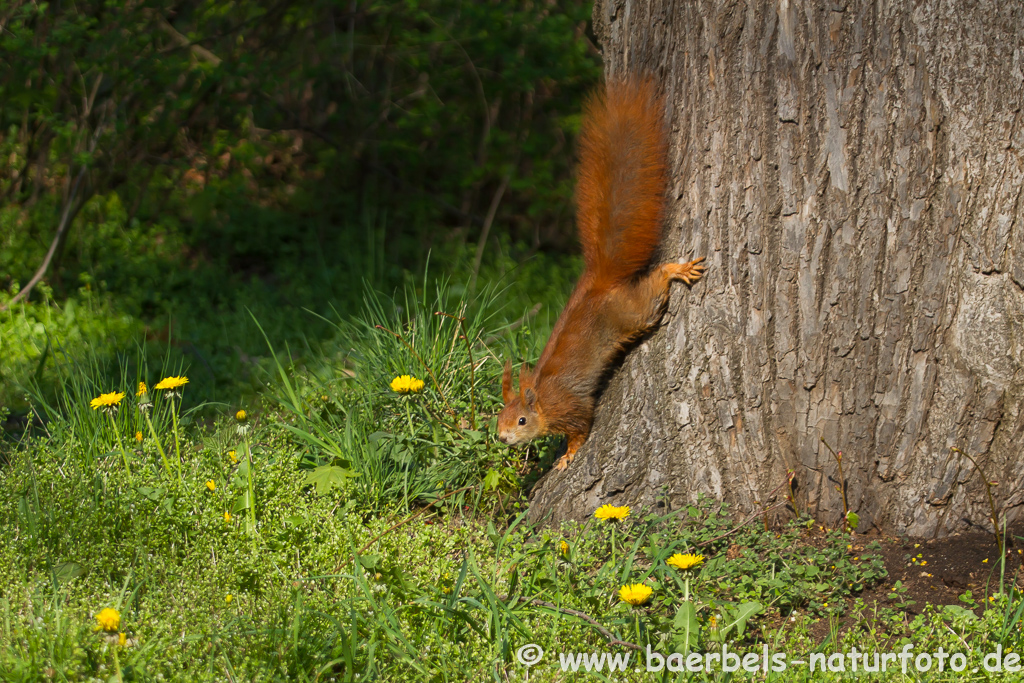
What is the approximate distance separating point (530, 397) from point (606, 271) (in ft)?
1.53

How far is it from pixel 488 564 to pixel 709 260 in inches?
40.2

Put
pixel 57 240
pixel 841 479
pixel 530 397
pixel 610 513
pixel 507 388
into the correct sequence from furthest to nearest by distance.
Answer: pixel 57 240
pixel 507 388
pixel 530 397
pixel 841 479
pixel 610 513

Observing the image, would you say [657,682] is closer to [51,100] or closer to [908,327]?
[908,327]

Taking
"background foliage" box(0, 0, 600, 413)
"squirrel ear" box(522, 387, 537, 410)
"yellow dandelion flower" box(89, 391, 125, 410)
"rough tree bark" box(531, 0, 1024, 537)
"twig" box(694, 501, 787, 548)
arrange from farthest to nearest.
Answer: "background foliage" box(0, 0, 600, 413) < "squirrel ear" box(522, 387, 537, 410) < "yellow dandelion flower" box(89, 391, 125, 410) < "twig" box(694, 501, 787, 548) < "rough tree bark" box(531, 0, 1024, 537)

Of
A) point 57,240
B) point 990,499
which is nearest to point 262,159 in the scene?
point 57,240

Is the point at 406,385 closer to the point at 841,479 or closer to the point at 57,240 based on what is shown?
the point at 841,479

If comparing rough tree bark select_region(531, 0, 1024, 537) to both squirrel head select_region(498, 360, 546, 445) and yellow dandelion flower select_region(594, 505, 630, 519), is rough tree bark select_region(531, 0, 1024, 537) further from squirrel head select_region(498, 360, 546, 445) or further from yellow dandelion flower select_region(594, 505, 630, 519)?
squirrel head select_region(498, 360, 546, 445)

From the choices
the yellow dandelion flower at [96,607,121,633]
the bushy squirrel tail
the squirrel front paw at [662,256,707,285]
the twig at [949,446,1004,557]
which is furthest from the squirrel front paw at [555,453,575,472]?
the yellow dandelion flower at [96,607,121,633]

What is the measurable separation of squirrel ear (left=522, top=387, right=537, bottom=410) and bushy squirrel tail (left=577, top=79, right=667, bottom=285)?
0.42m

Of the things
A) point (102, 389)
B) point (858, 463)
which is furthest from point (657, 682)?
point (102, 389)

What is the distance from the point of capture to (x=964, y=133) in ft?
7.04

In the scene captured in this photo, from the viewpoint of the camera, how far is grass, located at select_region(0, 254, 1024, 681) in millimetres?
1955

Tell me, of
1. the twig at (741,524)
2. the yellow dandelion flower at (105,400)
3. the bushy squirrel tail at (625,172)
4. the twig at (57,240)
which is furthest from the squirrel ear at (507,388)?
the twig at (57,240)

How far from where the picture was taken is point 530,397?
276cm
